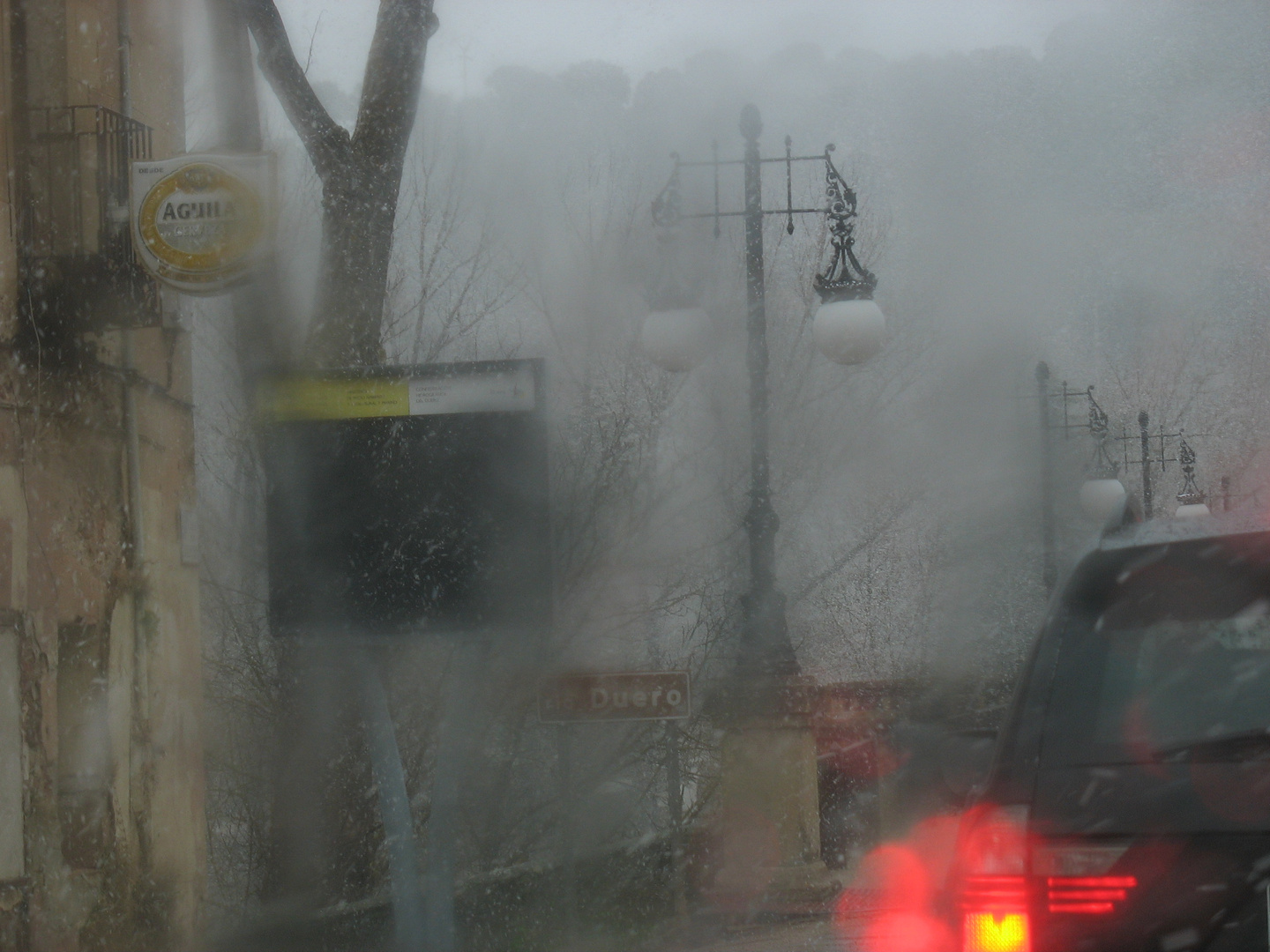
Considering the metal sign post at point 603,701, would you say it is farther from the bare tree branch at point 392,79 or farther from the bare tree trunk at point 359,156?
the bare tree branch at point 392,79

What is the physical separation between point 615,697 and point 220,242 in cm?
293

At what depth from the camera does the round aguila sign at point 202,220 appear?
6750mm

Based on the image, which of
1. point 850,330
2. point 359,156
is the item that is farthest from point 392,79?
point 850,330

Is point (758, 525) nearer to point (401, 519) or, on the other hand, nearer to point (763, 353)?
point (763, 353)

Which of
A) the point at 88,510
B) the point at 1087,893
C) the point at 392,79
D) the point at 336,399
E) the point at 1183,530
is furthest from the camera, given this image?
the point at 392,79

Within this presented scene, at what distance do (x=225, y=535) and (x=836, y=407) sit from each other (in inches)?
323

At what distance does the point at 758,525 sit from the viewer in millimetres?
8852

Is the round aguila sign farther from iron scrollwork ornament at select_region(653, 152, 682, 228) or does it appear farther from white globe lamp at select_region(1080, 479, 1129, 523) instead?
white globe lamp at select_region(1080, 479, 1129, 523)

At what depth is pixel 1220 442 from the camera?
3259 centimetres

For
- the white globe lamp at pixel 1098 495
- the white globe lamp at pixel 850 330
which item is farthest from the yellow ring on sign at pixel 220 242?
the white globe lamp at pixel 1098 495

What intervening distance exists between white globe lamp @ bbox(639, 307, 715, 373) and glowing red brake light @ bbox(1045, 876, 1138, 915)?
675cm

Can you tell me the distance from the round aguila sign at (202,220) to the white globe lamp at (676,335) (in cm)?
273

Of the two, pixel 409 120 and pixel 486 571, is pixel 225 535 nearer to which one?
pixel 409 120

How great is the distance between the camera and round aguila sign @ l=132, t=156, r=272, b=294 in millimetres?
6750
